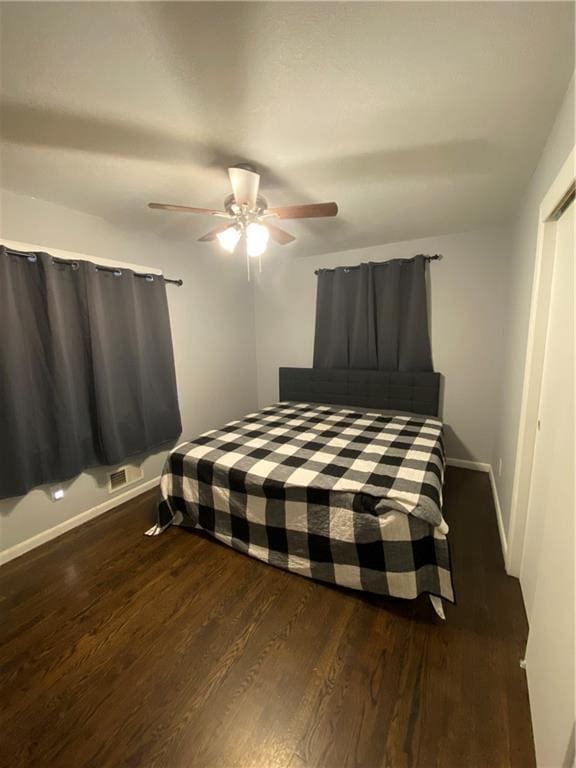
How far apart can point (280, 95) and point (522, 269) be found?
6.15ft

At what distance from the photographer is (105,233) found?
96.7 inches

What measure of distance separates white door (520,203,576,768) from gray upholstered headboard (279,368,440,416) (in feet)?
5.38

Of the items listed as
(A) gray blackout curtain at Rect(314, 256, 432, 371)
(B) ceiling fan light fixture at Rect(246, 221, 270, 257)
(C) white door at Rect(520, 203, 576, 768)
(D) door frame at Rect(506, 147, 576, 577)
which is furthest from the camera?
(A) gray blackout curtain at Rect(314, 256, 432, 371)

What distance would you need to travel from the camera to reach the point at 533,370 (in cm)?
158

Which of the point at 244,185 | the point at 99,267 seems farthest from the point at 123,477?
the point at 244,185

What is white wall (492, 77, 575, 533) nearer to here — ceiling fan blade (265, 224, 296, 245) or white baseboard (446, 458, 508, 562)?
white baseboard (446, 458, 508, 562)

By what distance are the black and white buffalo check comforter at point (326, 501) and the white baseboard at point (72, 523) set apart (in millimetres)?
627

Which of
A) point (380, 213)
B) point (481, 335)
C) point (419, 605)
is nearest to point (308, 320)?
point (380, 213)

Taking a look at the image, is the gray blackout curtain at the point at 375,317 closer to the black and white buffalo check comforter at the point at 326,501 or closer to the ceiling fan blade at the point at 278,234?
the black and white buffalo check comforter at the point at 326,501

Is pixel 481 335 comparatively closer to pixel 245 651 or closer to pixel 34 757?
pixel 245 651

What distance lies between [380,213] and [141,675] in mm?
3233

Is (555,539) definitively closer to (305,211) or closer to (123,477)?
(305,211)

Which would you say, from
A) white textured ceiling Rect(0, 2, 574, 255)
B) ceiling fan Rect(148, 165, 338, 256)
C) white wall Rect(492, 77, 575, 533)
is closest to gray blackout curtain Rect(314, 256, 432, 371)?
white wall Rect(492, 77, 575, 533)

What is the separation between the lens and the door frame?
1.50 metres
